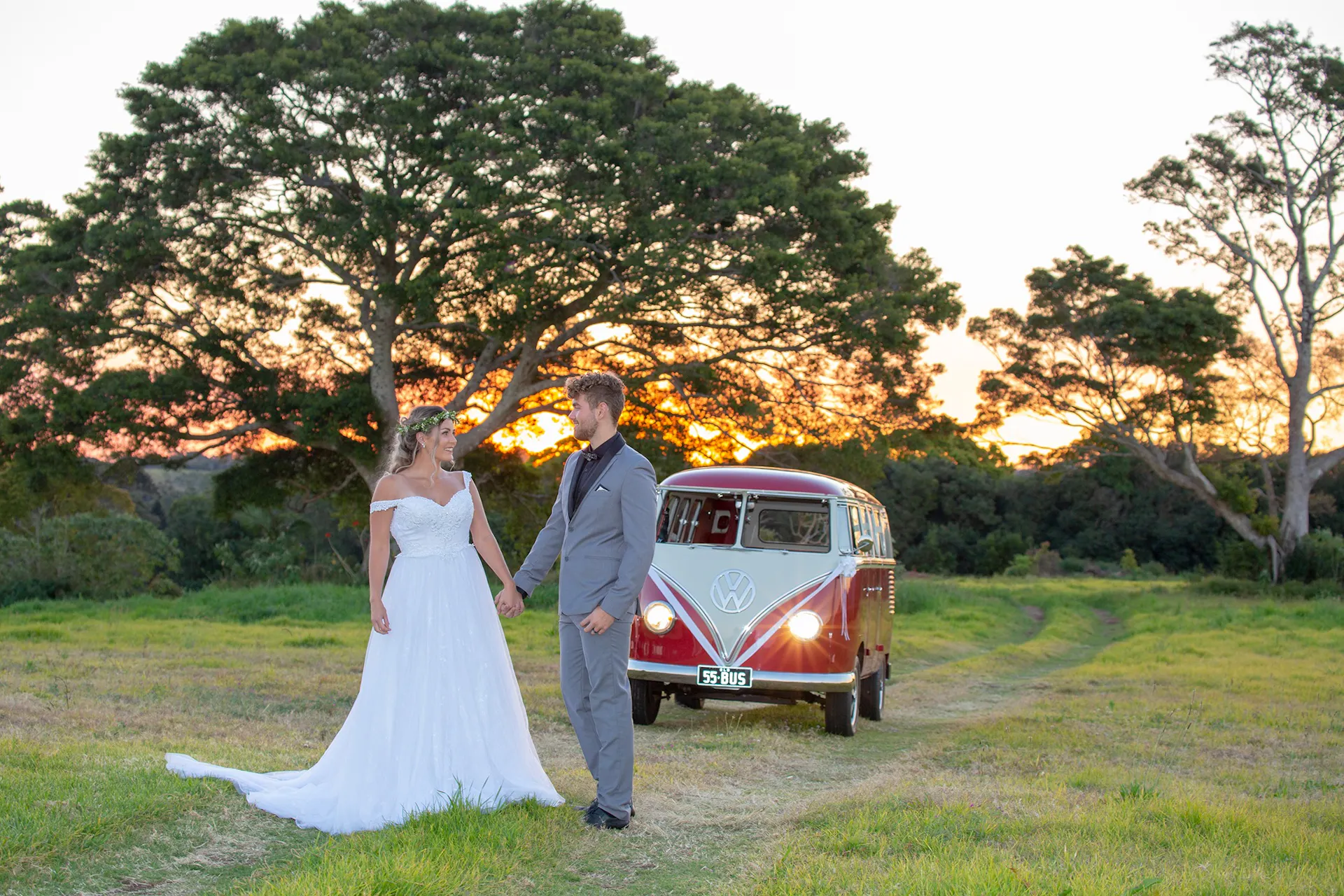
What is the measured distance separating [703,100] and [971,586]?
81.3 ft

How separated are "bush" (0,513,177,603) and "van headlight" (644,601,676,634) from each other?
759 inches

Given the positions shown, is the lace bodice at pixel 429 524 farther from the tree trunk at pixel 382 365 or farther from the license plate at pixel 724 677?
the tree trunk at pixel 382 365

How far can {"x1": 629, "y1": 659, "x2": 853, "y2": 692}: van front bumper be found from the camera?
1062 centimetres

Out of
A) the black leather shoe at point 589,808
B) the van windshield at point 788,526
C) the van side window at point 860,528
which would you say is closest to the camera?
the black leather shoe at point 589,808

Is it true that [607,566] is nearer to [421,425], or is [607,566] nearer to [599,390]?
[599,390]

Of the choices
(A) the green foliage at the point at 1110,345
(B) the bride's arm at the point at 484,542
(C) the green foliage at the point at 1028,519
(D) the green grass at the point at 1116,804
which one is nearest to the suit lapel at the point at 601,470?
(B) the bride's arm at the point at 484,542

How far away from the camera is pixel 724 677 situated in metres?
10.7

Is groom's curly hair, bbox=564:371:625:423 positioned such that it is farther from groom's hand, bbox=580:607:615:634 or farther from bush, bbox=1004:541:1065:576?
bush, bbox=1004:541:1065:576

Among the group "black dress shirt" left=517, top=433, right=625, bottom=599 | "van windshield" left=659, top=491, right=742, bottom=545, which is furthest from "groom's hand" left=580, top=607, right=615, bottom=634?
"van windshield" left=659, top=491, right=742, bottom=545

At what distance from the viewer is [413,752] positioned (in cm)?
651

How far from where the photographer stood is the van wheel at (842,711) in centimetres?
1111

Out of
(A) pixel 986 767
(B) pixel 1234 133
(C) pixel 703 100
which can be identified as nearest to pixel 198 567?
(C) pixel 703 100

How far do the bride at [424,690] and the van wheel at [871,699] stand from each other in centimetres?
648

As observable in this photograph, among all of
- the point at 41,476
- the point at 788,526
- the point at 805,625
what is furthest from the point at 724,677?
the point at 41,476
